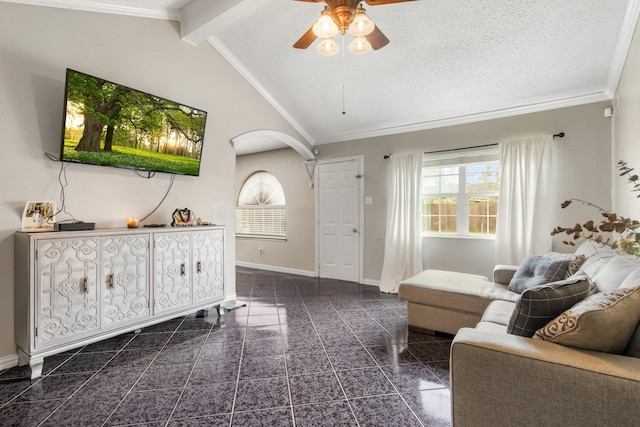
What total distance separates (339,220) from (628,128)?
11.5 ft

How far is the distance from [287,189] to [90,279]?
12.3ft

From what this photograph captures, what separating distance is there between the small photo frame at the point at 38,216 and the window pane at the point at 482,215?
457cm

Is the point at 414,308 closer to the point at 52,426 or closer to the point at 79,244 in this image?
the point at 52,426

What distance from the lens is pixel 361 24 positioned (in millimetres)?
1940

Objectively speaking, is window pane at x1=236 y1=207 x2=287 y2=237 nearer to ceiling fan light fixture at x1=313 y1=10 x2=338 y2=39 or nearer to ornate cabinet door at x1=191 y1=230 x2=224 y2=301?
ornate cabinet door at x1=191 y1=230 x2=224 y2=301

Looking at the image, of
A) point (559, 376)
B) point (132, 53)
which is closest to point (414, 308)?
point (559, 376)

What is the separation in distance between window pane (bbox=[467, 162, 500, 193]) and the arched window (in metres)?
3.33

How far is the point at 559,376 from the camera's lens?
104 cm

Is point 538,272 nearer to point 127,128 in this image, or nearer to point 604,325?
point 604,325

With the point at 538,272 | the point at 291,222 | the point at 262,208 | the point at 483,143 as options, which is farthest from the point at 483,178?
the point at 262,208

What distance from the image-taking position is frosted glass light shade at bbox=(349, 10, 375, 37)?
6.35ft

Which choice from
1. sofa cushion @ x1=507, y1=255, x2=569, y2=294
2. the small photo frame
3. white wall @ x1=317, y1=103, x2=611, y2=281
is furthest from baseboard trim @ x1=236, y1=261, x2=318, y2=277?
the small photo frame

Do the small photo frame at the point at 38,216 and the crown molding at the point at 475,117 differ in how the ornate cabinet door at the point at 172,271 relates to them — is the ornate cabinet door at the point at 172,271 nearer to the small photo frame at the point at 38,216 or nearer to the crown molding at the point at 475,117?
the small photo frame at the point at 38,216

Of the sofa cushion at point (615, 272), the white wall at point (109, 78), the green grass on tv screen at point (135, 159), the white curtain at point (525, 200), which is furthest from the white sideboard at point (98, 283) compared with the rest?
the white curtain at point (525, 200)
